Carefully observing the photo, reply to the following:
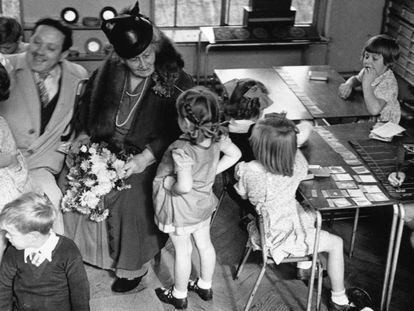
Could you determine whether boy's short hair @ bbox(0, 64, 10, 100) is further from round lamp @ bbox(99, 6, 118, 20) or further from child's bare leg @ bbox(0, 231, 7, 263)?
round lamp @ bbox(99, 6, 118, 20)

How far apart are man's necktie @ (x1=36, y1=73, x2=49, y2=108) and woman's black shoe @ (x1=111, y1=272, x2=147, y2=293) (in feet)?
4.08

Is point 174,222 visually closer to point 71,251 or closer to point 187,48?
point 71,251

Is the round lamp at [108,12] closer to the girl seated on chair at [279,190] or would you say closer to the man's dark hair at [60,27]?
the man's dark hair at [60,27]

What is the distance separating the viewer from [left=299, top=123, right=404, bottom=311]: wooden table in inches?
151

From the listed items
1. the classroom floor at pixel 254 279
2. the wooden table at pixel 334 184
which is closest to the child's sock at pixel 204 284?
the classroom floor at pixel 254 279

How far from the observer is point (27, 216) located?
3111mm

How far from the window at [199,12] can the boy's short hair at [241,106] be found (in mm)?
2803

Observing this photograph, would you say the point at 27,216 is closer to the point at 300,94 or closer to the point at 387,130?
the point at 387,130

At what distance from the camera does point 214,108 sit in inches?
144

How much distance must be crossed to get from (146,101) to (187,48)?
2779 mm

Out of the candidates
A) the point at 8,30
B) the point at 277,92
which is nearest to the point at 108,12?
the point at 8,30

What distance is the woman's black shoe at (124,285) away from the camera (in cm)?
439

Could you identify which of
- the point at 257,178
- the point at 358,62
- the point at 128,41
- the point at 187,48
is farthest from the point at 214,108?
the point at 358,62

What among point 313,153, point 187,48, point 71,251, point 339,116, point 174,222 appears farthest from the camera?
point 187,48
